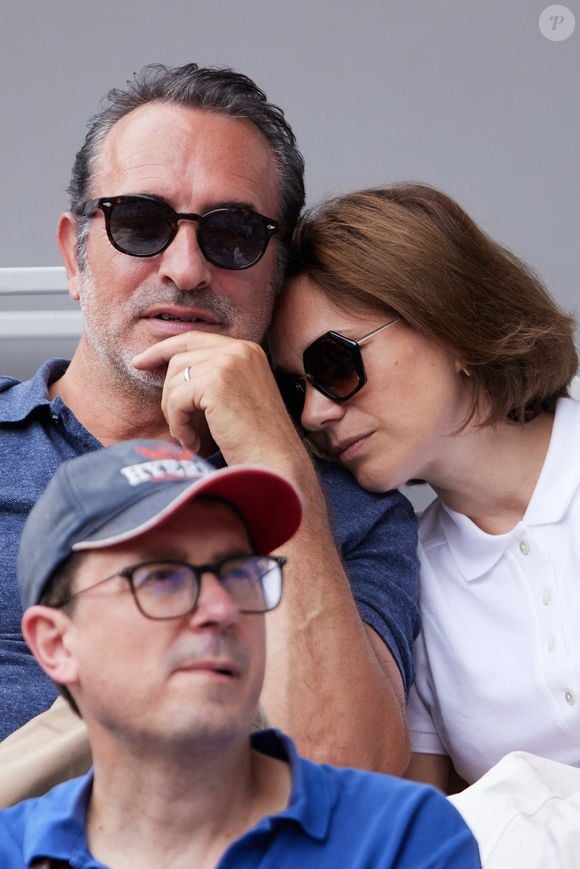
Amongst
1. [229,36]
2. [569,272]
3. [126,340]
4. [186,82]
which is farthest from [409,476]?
[229,36]

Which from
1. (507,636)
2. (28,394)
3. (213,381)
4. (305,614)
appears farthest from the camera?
(28,394)

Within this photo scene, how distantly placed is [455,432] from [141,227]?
664mm

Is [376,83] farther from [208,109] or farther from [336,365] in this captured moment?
[336,365]

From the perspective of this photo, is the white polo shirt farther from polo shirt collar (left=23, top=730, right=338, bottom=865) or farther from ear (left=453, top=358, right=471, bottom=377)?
polo shirt collar (left=23, top=730, right=338, bottom=865)

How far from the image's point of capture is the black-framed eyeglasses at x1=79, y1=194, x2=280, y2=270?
2.48m

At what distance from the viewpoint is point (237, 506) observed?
109 centimetres

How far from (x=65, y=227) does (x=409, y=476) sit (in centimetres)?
89

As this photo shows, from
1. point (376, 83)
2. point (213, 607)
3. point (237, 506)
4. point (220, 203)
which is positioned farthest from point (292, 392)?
point (376, 83)

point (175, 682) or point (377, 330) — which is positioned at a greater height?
point (175, 682)

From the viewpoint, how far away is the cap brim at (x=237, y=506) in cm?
102

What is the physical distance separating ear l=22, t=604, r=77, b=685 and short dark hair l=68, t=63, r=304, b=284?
1.66 m

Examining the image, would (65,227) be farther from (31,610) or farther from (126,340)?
(31,610)

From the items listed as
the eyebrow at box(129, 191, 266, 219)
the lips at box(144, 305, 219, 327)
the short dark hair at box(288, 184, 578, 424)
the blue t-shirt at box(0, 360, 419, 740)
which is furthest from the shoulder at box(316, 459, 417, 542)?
the eyebrow at box(129, 191, 266, 219)

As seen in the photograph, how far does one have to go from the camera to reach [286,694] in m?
2.05
